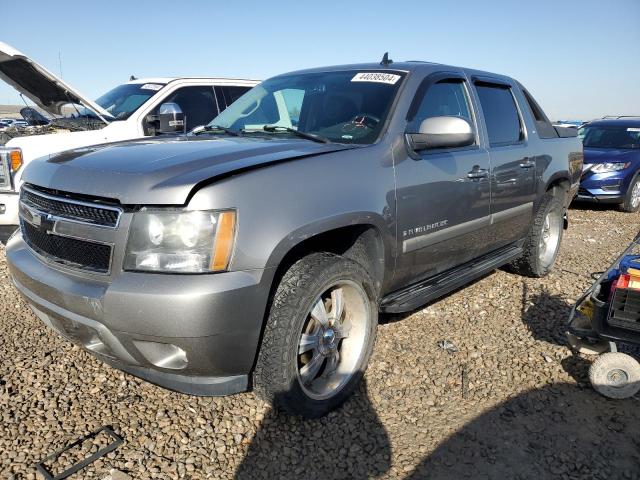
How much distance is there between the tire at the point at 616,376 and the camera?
282cm

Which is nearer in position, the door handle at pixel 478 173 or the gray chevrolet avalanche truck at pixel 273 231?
the gray chevrolet avalanche truck at pixel 273 231

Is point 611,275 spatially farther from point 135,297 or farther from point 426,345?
point 135,297

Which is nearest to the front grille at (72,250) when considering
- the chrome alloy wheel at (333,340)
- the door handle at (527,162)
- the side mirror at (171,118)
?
the chrome alloy wheel at (333,340)

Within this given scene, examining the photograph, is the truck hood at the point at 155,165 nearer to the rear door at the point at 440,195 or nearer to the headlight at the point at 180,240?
the headlight at the point at 180,240

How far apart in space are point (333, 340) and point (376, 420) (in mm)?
477

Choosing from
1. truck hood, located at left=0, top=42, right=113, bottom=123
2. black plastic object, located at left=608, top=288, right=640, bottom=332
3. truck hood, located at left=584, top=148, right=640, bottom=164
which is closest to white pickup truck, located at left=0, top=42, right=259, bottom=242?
truck hood, located at left=0, top=42, right=113, bottom=123

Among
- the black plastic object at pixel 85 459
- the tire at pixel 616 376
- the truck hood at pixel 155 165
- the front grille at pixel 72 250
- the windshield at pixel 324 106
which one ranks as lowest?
the black plastic object at pixel 85 459

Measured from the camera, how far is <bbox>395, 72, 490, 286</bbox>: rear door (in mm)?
2951

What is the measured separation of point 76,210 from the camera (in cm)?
227

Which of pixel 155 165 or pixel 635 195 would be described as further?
pixel 635 195

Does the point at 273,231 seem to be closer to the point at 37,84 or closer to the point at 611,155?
the point at 37,84

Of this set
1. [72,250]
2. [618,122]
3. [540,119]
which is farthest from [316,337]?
[618,122]

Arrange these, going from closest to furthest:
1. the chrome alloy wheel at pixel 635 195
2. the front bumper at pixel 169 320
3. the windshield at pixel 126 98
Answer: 1. the front bumper at pixel 169 320
2. the windshield at pixel 126 98
3. the chrome alloy wheel at pixel 635 195

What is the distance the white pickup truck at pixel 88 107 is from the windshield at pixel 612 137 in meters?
7.28
